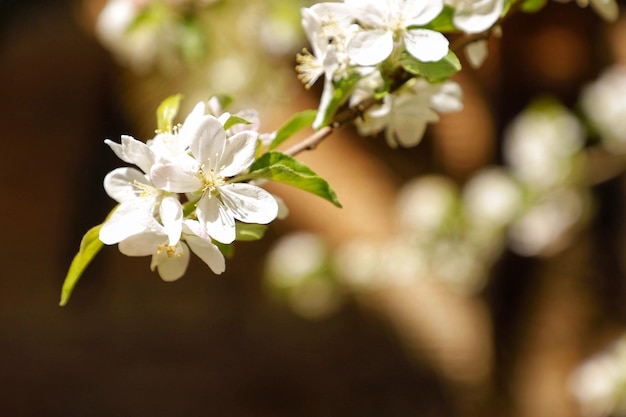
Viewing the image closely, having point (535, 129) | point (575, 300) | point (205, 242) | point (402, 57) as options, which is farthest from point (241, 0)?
point (575, 300)

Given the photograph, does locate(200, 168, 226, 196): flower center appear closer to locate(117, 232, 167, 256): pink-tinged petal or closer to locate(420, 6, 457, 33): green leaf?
locate(117, 232, 167, 256): pink-tinged petal

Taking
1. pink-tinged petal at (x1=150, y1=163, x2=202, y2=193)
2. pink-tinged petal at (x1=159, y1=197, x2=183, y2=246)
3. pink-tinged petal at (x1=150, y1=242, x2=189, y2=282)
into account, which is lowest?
pink-tinged petal at (x1=150, y1=242, x2=189, y2=282)

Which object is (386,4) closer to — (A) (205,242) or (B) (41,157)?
(A) (205,242)

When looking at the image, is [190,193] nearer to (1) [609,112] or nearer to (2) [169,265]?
(2) [169,265]

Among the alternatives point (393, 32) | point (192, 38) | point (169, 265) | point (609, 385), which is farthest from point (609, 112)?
point (169, 265)

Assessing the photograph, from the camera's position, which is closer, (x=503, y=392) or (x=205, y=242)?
(x=205, y=242)

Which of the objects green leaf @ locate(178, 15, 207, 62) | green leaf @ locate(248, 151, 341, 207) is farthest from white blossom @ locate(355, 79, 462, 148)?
green leaf @ locate(178, 15, 207, 62)

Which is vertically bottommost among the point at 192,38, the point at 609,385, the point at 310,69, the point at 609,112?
the point at 609,385
